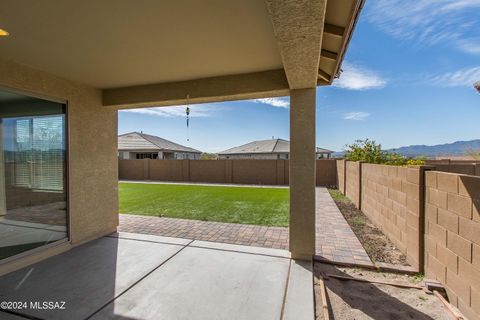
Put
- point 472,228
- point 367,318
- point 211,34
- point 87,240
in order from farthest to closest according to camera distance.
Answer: point 87,240, point 211,34, point 367,318, point 472,228

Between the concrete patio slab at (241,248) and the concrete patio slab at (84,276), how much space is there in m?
0.43

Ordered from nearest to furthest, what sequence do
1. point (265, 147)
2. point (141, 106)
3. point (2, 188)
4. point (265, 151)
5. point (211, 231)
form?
point (2, 188)
point (141, 106)
point (211, 231)
point (265, 151)
point (265, 147)

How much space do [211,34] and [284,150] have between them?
26.6 m

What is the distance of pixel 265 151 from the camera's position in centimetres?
2900

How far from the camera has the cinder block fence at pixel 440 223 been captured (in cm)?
234

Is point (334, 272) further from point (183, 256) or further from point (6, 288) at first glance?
point (6, 288)

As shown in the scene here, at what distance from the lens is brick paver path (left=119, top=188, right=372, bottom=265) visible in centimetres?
430

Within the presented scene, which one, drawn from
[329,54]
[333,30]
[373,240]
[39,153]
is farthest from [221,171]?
[333,30]

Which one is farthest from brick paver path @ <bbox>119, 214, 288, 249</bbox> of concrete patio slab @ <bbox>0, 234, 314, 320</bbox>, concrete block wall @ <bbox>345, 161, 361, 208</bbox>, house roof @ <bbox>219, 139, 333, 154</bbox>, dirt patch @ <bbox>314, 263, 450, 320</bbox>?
house roof @ <bbox>219, 139, 333, 154</bbox>

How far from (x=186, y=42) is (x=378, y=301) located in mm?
3921

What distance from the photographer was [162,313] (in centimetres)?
257

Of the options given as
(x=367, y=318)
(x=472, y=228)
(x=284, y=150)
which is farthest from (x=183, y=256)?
(x=284, y=150)

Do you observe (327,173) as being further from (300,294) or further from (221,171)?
(300,294)

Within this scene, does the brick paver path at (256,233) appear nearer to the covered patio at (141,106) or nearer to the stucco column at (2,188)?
the covered patio at (141,106)
